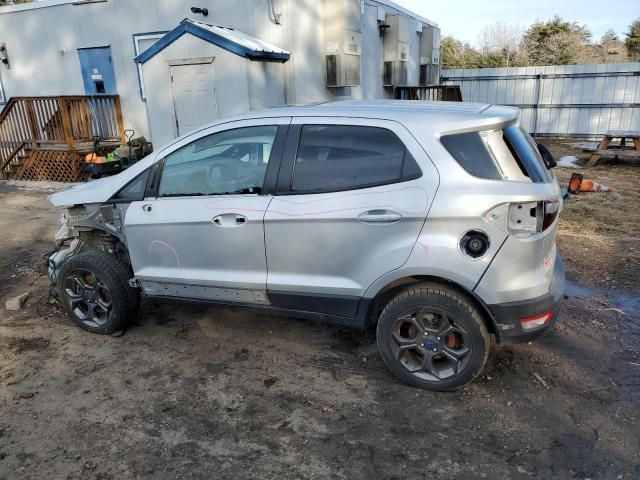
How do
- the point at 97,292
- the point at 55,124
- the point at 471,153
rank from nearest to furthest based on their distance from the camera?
1. the point at 471,153
2. the point at 97,292
3. the point at 55,124

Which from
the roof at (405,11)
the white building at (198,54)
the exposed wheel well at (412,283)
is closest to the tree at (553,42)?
the roof at (405,11)

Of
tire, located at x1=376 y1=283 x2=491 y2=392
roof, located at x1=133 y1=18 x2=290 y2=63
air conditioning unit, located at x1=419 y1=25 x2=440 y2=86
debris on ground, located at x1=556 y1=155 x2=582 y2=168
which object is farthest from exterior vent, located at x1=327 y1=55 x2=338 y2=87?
tire, located at x1=376 y1=283 x2=491 y2=392

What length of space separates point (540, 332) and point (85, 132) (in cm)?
1036

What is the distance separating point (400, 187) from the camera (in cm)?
289

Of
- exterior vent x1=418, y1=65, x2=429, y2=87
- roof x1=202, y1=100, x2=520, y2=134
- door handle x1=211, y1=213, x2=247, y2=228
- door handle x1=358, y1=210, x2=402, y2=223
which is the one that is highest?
exterior vent x1=418, y1=65, x2=429, y2=87

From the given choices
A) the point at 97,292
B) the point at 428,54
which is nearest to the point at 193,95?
the point at 97,292

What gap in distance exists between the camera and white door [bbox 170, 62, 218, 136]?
8148 millimetres

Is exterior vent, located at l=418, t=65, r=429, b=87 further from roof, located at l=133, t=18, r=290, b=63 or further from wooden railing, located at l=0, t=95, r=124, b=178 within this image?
wooden railing, located at l=0, t=95, r=124, b=178

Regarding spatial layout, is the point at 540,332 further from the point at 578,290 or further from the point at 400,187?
the point at 578,290

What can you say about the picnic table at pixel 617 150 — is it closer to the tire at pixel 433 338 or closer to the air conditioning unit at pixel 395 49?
the air conditioning unit at pixel 395 49

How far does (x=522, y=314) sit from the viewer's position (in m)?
2.83

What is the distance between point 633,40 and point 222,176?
33391mm

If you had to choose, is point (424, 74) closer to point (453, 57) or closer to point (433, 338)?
point (433, 338)

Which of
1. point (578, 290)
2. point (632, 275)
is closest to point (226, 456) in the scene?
point (578, 290)
